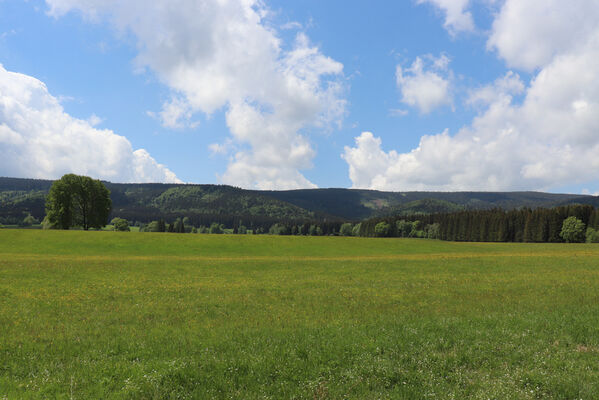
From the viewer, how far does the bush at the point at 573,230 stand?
395 ft

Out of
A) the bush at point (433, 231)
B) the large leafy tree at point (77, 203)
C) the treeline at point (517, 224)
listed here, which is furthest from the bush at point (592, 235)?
the large leafy tree at point (77, 203)

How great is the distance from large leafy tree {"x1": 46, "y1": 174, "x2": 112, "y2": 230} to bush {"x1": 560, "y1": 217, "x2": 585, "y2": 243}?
162 metres

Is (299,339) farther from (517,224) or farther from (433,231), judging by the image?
(433,231)

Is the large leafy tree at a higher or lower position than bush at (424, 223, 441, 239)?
higher

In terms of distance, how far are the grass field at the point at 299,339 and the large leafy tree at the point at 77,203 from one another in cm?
6717

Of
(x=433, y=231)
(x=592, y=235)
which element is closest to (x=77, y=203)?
(x=592, y=235)

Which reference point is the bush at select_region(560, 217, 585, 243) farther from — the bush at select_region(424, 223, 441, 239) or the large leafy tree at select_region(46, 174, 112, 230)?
the large leafy tree at select_region(46, 174, 112, 230)

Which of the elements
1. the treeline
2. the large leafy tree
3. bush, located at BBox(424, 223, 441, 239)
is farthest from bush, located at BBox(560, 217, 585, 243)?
the large leafy tree

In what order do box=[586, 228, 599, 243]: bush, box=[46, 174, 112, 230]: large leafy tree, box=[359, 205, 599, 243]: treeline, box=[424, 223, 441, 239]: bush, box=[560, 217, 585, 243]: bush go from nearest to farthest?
box=[46, 174, 112, 230]: large leafy tree
box=[586, 228, 599, 243]: bush
box=[560, 217, 585, 243]: bush
box=[359, 205, 599, 243]: treeline
box=[424, 223, 441, 239]: bush

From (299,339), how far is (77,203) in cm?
9548

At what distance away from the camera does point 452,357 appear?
1055cm

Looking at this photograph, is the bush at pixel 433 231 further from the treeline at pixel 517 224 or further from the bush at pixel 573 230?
the bush at pixel 573 230

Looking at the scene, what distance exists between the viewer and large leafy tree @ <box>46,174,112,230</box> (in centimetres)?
8256

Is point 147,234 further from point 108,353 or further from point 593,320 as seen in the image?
point 593,320
